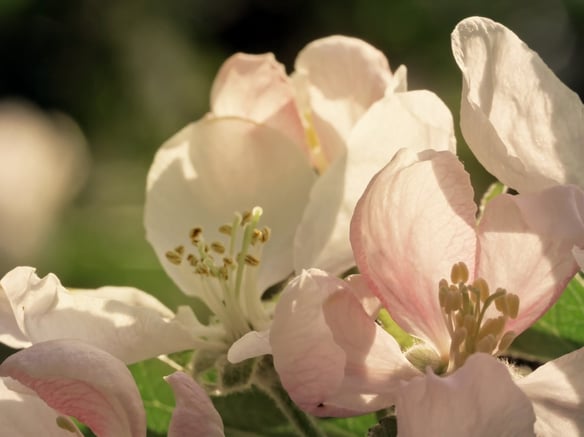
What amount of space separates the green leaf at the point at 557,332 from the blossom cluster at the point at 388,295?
0.19 meters

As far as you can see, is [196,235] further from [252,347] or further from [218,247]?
A: [252,347]

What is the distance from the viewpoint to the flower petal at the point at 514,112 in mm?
992

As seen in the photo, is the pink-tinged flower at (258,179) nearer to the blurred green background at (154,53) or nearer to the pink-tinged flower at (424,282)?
the pink-tinged flower at (424,282)

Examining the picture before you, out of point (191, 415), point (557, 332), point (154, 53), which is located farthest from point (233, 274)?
point (154, 53)

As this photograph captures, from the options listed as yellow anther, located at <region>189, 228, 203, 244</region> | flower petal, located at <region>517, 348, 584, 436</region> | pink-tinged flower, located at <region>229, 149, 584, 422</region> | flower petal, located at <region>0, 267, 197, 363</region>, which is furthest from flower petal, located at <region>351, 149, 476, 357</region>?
yellow anther, located at <region>189, 228, 203, 244</region>

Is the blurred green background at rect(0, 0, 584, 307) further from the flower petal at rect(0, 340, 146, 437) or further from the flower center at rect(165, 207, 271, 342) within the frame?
the flower petal at rect(0, 340, 146, 437)

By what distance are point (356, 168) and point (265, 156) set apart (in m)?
0.18

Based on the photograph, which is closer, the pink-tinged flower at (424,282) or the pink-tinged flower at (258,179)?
the pink-tinged flower at (424,282)

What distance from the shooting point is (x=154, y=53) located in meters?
3.56

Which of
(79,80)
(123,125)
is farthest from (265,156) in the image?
(79,80)

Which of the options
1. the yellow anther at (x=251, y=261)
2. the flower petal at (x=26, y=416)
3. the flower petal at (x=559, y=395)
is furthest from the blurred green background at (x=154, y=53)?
the flower petal at (x=559, y=395)

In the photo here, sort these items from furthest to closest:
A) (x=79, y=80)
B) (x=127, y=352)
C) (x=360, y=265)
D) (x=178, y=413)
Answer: (x=79, y=80), (x=127, y=352), (x=360, y=265), (x=178, y=413)

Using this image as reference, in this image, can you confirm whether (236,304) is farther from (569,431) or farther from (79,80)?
(79,80)

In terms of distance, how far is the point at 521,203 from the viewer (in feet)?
3.08
